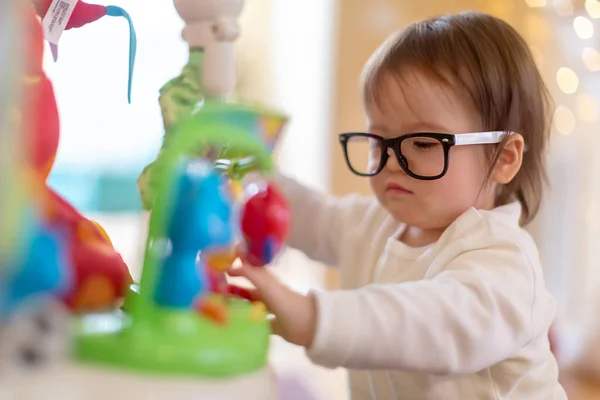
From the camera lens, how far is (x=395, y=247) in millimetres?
793

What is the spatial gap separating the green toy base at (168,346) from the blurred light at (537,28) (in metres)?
1.35

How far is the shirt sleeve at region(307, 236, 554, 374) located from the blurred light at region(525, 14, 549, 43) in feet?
3.42

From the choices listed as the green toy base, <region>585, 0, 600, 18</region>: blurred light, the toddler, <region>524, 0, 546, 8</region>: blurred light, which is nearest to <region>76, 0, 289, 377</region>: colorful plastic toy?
the green toy base

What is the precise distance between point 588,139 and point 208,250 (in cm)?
131

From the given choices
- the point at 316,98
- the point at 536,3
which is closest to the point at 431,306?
the point at 536,3

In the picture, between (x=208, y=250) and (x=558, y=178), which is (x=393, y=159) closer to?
(x=208, y=250)

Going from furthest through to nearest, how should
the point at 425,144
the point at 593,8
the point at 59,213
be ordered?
the point at 593,8, the point at 425,144, the point at 59,213

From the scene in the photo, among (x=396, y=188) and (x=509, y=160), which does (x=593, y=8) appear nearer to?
(x=509, y=160)

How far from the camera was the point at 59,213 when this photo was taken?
48cm

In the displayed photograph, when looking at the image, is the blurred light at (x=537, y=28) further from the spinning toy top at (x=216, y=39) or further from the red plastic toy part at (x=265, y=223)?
the red plastic toy part at (x=265, y=223)

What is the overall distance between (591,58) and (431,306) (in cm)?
110

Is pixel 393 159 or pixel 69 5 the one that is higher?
pixel 69 5

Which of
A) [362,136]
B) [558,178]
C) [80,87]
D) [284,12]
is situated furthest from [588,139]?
[80,87]

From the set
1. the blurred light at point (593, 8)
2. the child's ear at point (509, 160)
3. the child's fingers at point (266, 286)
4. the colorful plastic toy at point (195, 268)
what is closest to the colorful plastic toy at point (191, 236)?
the colorful plastic toy at point (195, 268)
